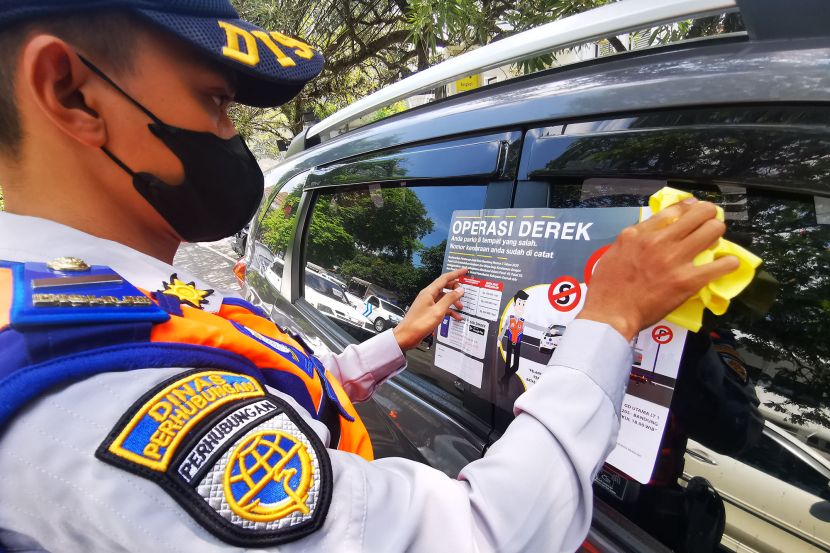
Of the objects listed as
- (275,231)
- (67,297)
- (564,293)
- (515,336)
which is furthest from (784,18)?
(275,231)

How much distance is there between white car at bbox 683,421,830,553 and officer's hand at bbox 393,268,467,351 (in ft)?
2.02

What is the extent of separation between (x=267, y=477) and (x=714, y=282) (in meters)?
0.74

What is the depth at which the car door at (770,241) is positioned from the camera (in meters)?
0.62

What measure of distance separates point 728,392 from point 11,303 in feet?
3.75

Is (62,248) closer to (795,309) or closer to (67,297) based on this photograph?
(67,297)

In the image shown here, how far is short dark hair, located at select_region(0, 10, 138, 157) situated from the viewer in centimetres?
70

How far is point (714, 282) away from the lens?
0.63 m

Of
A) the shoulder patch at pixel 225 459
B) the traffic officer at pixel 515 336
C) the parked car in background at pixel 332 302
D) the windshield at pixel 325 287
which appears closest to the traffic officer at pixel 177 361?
the shoulder patch at pixel 225 459

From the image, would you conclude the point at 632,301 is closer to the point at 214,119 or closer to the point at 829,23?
the point at 829,23

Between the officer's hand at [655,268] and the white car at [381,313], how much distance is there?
2.90 feet

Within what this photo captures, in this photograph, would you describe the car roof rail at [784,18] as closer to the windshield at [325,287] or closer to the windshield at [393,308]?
the windshield at [393,308]

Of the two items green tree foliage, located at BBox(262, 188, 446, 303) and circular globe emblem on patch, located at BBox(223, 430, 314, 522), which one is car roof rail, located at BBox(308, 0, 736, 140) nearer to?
green tree foliage, located at BBox(262, 188, 446, 303)

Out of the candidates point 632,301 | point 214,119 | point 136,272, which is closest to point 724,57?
point 632,301

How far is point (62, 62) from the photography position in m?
0.72
